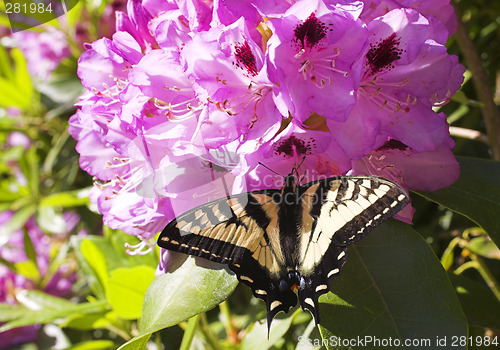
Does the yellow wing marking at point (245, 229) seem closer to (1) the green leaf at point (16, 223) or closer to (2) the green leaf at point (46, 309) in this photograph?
(2) the green leaf at point (46, 309)

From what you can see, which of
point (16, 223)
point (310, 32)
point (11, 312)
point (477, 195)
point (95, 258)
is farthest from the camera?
point (16, 223)

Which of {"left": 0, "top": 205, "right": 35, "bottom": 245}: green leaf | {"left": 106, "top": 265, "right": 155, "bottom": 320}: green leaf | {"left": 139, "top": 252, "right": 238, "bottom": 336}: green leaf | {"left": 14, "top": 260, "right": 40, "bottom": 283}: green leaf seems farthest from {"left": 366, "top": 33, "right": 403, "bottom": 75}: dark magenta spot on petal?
{"left": 14, "top": 260, "right": 40, "bottom": 283}: green leaf

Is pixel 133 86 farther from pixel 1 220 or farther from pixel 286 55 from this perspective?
pixel 1 220

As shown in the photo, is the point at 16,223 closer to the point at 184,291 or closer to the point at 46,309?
the point at 46,309

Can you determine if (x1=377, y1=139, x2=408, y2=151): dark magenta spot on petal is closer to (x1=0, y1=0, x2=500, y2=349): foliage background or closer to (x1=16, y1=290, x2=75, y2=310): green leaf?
(x1=0, y1=0, x2=500, y2=349): foliage background

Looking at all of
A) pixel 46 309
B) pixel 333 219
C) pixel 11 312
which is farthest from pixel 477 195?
pixel 11 312

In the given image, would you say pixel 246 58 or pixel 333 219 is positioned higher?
pixel 246 58

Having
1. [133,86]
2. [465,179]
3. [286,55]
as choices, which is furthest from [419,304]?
[133,86]
